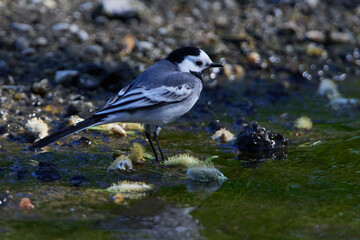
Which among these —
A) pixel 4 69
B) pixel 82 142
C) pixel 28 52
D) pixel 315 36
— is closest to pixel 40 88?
pixel 4 69

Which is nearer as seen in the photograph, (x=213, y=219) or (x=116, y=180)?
(x=213, y=219)

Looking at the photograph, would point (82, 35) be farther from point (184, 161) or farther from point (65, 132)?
point (184, 161)

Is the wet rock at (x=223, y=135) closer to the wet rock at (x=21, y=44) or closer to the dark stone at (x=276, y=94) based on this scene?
the dark stone at (x=276, y=94)

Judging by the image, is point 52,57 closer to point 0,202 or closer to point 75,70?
point 75,70

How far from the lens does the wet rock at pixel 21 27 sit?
946 cm

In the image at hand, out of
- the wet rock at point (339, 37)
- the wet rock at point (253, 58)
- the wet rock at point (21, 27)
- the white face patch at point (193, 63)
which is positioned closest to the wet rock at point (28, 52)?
the wet rock at point (21, 27)

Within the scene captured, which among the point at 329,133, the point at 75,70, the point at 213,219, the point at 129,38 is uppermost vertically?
the point at 129,38

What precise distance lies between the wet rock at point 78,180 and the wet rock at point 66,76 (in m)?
3.17

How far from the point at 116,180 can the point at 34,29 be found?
508 cm

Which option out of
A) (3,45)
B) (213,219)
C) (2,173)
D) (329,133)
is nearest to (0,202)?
(2,173)

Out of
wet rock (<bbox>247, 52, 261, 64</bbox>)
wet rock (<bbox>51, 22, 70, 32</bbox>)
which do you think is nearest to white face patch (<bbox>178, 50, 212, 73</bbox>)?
wet rock (<bbox>247, 52, 261, 64</bbox>)

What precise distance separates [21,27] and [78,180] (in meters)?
5.01

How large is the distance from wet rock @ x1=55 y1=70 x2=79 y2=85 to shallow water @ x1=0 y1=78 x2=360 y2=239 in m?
1.68

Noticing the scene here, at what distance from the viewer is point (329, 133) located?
709cm
